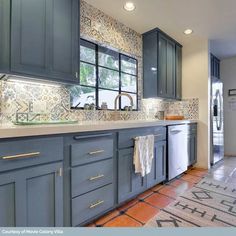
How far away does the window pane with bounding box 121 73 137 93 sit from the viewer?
3067mm

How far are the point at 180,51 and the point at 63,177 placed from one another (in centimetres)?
351

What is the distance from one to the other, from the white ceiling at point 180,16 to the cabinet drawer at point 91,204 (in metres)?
2.25

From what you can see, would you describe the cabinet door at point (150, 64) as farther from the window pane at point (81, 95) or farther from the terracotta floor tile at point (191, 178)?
the terracotta floor tile at point (191, 178)

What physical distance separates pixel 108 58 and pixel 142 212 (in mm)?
2138

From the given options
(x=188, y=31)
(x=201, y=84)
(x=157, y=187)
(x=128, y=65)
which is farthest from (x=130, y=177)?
(x=188, y=31)

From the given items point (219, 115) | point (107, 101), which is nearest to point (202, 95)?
point (219, 115)

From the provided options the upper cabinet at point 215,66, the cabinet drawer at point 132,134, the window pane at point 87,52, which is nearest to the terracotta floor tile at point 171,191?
the cabinet drawer at point 132,134

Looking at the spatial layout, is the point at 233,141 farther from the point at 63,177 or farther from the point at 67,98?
the point at 63,177

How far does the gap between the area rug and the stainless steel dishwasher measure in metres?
Result: 0.39

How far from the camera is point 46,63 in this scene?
1.67 meters

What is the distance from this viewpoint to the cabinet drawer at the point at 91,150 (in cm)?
145

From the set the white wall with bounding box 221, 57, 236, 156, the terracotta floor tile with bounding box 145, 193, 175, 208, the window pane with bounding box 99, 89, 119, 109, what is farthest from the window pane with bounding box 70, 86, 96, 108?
the white wall with bounding box 221, 57, 236, 156

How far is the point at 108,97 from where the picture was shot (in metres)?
2.79

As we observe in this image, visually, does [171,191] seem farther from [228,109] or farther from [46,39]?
[228,109]
